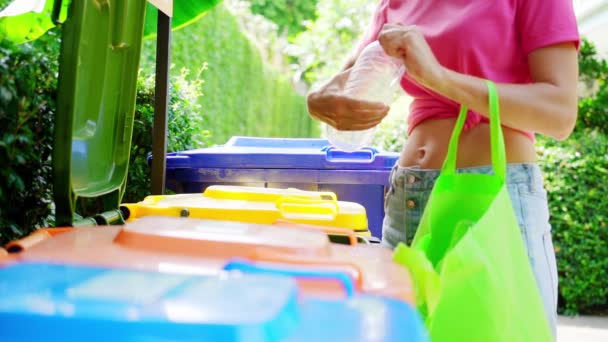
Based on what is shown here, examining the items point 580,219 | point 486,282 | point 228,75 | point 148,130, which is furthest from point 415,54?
point 228,75

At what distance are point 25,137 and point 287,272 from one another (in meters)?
1.07

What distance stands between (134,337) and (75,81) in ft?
2.96

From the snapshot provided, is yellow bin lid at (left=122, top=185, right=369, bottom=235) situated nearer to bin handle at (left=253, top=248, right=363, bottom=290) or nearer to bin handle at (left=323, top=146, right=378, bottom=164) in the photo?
bin handle at (left=253, top=248, right=363, bottom=290)

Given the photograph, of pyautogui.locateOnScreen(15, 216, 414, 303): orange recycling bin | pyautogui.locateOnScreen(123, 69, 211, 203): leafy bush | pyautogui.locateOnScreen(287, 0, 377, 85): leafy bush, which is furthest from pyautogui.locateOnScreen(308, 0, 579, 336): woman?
pyautogui.locateOnScreen(287, 0, 377, 85): leafy bush

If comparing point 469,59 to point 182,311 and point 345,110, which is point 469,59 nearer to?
point 345,110

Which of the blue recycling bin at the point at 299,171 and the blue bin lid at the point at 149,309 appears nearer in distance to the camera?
the blue bin lid at the point at 149,309

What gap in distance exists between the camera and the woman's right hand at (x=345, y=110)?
1.70 meters

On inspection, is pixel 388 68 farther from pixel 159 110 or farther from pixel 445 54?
pixel 159 110

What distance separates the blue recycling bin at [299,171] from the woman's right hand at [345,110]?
3.23 feet

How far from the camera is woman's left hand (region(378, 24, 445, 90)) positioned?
1.36 m

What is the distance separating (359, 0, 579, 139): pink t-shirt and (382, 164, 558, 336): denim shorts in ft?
0.55

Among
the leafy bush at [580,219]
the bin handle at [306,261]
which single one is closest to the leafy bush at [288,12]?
the leafy bush at [580,219]

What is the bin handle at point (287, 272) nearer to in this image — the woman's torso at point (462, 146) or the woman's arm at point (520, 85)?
the woman's arm at point (520, 85)

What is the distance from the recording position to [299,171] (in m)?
2.79
